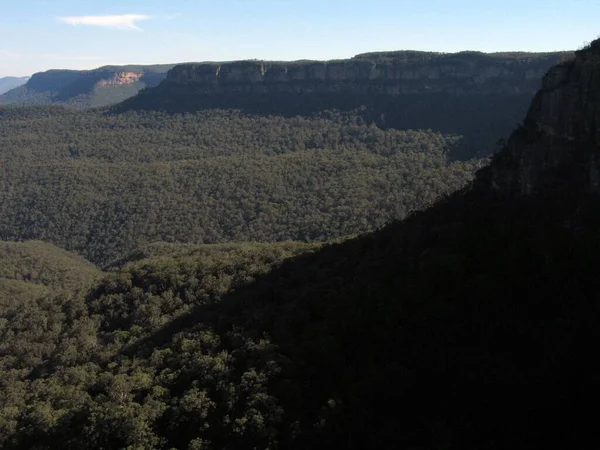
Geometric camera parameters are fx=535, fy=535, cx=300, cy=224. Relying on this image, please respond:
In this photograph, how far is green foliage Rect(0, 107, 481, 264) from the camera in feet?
283

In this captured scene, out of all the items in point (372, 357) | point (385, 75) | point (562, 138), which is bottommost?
point (372, 357)

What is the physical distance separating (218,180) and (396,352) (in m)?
89.6

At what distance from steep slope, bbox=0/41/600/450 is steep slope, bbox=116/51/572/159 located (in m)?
72.7

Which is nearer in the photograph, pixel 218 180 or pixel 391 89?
pixel 218 180

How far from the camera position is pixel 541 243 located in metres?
24.1

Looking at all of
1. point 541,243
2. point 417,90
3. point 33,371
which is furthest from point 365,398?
point 417,90

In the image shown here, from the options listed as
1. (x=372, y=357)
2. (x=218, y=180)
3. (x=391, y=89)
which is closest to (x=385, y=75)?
(x=391, y=89)

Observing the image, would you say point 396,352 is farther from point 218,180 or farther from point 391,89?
point 391,89

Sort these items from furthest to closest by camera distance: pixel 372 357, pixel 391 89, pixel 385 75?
pixel 385 75, pixel 391 89, pixel 372 357

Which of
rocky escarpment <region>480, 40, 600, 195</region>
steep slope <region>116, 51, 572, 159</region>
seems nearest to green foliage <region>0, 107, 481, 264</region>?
steep slope <region>116, 51, 572, 159</region>

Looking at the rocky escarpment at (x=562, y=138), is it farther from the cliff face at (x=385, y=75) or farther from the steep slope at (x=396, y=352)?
the cliff face at (x=385, y=75)

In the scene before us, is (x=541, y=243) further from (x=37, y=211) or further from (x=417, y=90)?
(x=417, y=90)

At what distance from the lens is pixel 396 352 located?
21516 mm

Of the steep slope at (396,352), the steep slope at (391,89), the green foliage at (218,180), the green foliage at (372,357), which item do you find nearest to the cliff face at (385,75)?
the steep slope at (391,89)
